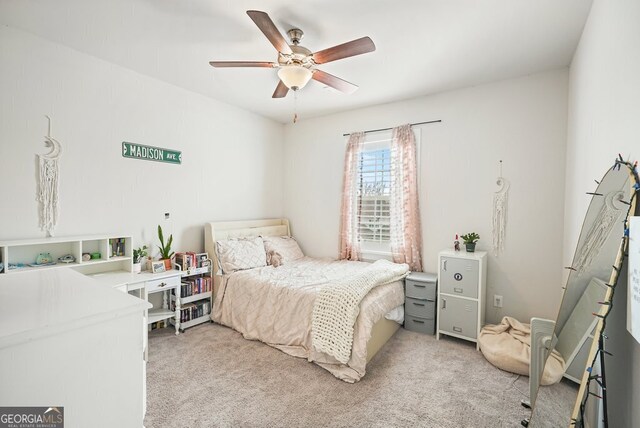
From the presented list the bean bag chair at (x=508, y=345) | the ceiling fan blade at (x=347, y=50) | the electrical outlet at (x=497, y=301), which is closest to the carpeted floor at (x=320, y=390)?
the bean bag chair at (x=508, y=345)

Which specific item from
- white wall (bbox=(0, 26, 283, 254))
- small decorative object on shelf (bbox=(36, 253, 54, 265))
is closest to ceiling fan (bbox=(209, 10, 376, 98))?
white wall (bbox=(0, 26, 283, 254))

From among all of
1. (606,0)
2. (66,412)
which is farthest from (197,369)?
(606,0)

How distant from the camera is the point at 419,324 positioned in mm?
3107

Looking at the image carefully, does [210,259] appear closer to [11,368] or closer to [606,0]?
[11,368]

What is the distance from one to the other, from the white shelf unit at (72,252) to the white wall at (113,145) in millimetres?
124

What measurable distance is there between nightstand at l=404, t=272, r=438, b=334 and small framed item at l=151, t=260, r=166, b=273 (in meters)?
2.63

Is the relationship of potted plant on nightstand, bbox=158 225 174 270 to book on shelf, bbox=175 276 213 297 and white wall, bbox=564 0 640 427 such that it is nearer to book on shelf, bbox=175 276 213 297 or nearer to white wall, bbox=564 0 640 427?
book on shelf, bbox=175 276 213 297

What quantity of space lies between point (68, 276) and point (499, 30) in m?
3.11

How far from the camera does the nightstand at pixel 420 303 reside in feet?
9.99

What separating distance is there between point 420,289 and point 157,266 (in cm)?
280

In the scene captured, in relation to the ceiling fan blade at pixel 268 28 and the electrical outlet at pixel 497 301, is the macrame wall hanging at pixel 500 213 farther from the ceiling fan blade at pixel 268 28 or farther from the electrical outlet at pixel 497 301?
the ceiling fan blade at pixel 268 28

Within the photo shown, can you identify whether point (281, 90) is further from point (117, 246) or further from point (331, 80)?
point (117, 246)

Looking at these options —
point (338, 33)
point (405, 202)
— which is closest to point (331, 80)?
point (338, 33)

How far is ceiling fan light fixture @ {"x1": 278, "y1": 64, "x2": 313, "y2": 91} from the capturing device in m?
2.20
